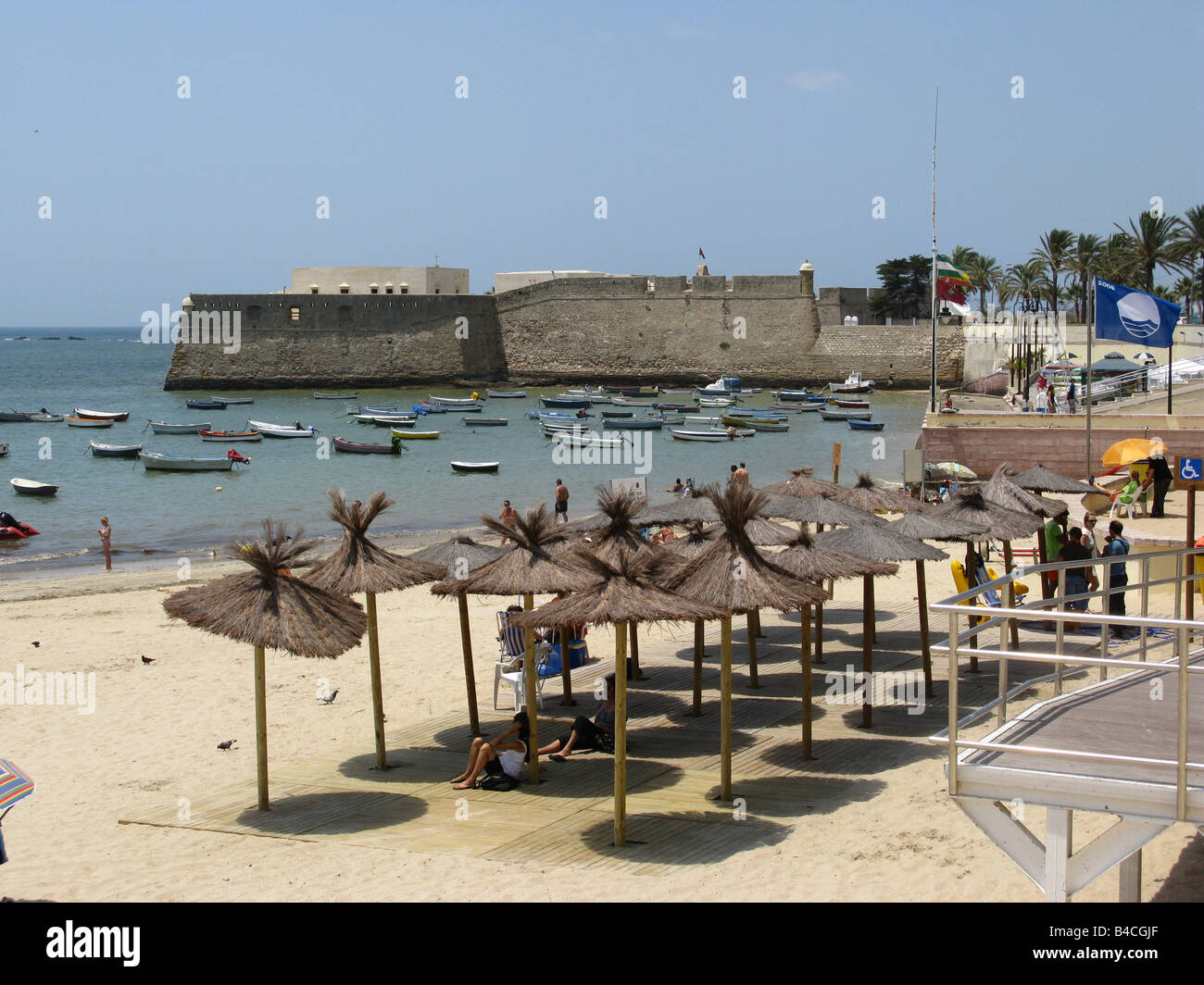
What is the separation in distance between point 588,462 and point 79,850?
3924 centimetres

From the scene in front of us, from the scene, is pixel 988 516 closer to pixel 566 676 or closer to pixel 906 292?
pixel 566 676

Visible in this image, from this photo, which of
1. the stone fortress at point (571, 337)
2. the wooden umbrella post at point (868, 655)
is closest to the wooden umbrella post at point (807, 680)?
the wooden umbrella post at point (868, 655)

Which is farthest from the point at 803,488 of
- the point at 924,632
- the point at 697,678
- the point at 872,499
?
the point at 697,678

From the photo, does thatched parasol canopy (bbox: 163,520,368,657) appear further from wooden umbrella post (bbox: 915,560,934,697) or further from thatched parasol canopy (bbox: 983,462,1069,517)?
thatched parasol canopy (bbox: 983,462,1069,517)

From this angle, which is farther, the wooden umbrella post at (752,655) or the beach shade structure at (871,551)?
the wooden umbrella post at (752,655)

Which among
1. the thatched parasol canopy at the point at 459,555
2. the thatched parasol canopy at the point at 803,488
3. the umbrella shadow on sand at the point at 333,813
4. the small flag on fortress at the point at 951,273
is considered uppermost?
the small flag on fortress at the point at 951,273

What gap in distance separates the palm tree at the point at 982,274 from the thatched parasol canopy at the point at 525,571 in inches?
2953

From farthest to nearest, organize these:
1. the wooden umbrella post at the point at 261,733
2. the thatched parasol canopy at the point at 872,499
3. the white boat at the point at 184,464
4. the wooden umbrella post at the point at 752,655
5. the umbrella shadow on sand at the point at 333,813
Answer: the white boat at the point at 184,464 → the thatched parasol canopy at the point at 872,499 → the wooden umbrella post at the point at 752,655 → the wooden umbrella post at the point at 261,733 → the umbrella shadow on sand at the point at 333,813

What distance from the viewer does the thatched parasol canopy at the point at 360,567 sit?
1026 cm

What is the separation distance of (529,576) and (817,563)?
7.92 feet

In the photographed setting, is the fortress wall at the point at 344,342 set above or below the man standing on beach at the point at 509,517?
above

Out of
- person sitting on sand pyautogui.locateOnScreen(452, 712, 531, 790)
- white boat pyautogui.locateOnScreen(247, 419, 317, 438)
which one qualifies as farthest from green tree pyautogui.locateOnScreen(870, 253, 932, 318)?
person sitting on sand pyautogui.locateOnScreen(452, 712, 531, 790)

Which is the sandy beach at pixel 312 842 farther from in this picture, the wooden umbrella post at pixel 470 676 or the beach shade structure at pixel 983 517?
the beach shade structure at pixel 983 517

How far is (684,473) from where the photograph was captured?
42281 mm
